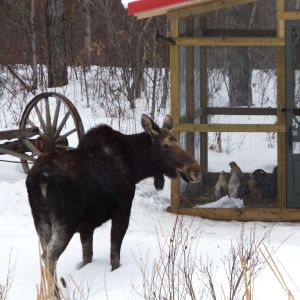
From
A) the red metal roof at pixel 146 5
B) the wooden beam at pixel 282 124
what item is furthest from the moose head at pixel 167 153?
the wooden beam at pixel 282 124

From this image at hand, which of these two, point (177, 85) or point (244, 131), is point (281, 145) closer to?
point (244, 131)

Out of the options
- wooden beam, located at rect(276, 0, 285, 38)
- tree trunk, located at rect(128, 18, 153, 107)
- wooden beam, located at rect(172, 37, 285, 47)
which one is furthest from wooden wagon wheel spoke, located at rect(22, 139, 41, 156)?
tree trunk, located at rect(128, 18, 153, 107)

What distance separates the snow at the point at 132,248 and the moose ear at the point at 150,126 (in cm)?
87

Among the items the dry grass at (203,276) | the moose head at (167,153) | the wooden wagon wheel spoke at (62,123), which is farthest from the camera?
the wooden wagon wheel spoke at (62,123)

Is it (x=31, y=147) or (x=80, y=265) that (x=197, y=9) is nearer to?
(x=31, y=147)

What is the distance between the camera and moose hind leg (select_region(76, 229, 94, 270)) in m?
7.04

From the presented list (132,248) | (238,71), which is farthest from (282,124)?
(132,248)

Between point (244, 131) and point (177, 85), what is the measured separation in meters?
1.01

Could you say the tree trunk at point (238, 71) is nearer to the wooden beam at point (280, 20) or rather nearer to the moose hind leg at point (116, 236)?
the wooden beam at point (280, 20)

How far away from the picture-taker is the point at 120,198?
6.76 metres

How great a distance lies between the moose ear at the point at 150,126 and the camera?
23.3ft

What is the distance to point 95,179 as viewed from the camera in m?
6.59

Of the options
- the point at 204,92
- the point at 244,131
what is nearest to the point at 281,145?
the point at 244,131

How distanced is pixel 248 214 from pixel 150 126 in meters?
3.58
